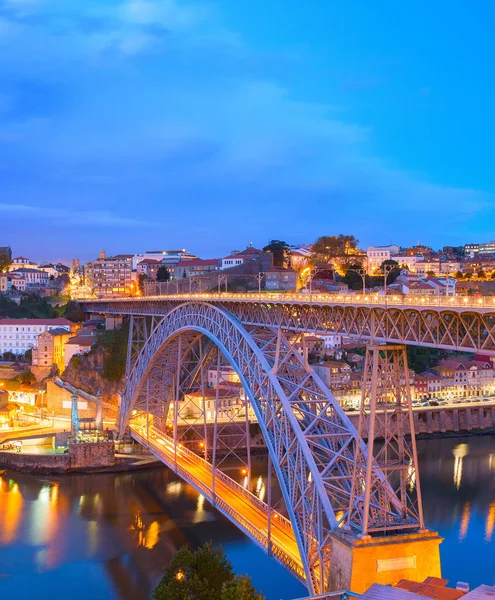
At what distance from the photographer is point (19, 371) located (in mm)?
43750

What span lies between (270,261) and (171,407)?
18.9 meters

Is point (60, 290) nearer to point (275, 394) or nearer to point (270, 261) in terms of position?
point (270, 261)

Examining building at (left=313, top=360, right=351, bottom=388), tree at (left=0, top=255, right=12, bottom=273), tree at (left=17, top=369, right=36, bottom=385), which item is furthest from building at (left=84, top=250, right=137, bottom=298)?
building at (left=313, top=360, right=351, bottom=388)

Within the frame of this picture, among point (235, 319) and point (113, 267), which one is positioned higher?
point (113, 267)

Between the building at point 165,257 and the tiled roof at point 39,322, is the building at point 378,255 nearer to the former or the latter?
the building at point 165,257

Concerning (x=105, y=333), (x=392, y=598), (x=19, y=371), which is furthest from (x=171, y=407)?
(x=392, y=598)

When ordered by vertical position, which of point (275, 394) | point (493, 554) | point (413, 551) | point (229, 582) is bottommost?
point (493, 554)

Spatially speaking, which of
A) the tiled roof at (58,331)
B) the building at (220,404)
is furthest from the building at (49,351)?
the building at (220,404)

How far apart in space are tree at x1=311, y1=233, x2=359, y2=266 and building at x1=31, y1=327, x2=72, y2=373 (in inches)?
1032

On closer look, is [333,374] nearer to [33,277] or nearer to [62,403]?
[62,403]

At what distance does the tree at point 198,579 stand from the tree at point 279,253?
41.4m

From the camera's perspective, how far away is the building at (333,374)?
40.3 metres

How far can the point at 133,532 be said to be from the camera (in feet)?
71.8

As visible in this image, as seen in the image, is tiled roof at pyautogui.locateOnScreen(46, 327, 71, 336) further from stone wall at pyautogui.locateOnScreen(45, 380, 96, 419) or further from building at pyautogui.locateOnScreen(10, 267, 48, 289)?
building at pyautogui.locateOnScreen(10, 267, 48, 289)
